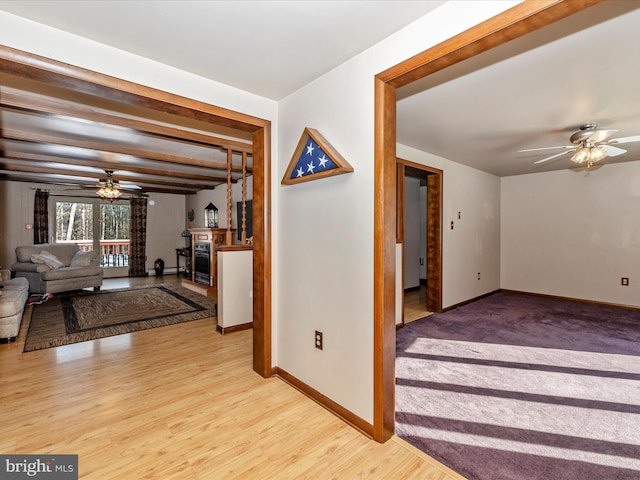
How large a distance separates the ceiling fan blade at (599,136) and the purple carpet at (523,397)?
86.4 inches

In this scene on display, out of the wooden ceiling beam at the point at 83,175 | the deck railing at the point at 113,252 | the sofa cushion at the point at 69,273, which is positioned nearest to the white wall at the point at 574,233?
the wooden ceiling beam at the point at 83,175

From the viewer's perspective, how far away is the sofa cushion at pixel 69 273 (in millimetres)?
5523

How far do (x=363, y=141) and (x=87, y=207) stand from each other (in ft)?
28.8

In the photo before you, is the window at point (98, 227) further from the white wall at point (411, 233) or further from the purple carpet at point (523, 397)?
the purple carpet at point (523, 397)

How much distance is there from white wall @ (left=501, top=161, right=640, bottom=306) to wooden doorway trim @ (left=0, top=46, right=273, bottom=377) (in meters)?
5.65

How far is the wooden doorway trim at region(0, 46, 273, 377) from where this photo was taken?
5.51 ft

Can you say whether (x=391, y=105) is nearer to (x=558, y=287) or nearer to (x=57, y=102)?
(x=57, y=102)

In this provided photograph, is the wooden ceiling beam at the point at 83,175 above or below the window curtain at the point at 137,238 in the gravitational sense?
above

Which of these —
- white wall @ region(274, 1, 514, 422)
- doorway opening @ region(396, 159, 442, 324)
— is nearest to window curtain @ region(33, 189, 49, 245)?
white wall @ region(274, 1, 514, 422)

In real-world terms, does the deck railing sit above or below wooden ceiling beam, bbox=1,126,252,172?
below

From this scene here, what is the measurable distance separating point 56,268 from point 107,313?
2156 millimetres

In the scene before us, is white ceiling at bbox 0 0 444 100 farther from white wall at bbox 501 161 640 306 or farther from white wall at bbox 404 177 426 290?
white wall at bbox 501 161 640 306

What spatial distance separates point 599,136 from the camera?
2.98 meters

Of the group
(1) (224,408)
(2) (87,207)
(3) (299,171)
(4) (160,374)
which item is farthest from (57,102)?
(2) (87,207)
